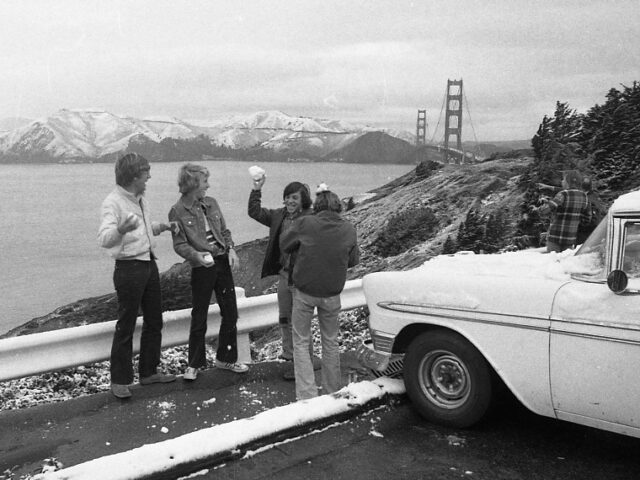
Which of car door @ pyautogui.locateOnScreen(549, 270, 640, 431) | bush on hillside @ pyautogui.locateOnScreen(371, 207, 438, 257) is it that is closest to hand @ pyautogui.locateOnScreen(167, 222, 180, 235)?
car door @ pyautogui.locateOnScreen(549, 270, 640, 431)

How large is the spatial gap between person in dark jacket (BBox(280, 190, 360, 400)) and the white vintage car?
0.31 metres

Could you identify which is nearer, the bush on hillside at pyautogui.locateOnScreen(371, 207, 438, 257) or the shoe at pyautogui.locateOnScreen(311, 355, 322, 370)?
the shoe at pyautogui.locateOnScreen(311, 355, 322, 370)

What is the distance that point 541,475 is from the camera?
344cm

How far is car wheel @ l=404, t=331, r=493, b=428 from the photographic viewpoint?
397 cm

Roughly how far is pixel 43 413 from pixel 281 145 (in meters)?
17.8

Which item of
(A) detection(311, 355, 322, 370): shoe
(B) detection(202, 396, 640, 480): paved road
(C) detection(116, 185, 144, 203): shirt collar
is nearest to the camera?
(B) detection(202, 396, 640, 480): paved road

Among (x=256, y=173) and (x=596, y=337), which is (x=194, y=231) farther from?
(x=596, y=337)

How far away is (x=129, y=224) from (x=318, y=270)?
148 cm

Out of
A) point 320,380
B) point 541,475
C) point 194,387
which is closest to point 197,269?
point 194,387

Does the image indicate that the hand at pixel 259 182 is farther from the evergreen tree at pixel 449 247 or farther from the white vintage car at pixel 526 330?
the evergreen tree at pixel 449 247

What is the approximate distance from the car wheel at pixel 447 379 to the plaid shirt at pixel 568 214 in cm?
388

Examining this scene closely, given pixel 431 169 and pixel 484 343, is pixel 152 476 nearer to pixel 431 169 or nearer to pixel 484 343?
pixel 484 343

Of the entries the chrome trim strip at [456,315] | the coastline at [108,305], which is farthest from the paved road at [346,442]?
the coastline at [108,305]

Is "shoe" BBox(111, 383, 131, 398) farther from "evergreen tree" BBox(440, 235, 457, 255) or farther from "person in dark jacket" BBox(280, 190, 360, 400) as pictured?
"evergreen tree" BBox(440, 235, 457, 255)
